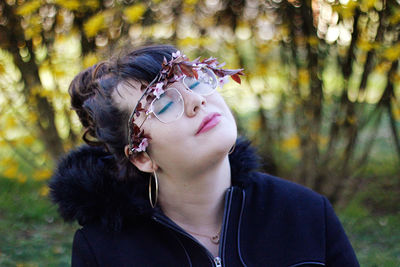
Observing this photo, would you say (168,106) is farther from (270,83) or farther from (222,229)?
(270,83)

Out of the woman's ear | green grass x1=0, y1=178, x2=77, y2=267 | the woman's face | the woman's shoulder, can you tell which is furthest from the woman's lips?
green grass x1=0, y1=178, x2=77, y2=267

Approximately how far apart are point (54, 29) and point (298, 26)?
7.20 feet

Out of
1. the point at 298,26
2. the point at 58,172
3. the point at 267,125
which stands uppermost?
the point at 298,26

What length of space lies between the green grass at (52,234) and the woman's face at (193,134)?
5.63 feet

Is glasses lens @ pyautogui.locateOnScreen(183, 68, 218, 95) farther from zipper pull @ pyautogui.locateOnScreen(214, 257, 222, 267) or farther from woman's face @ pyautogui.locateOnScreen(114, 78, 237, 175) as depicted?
zipper pull @ pyautogui.locateOnScreen(214, 257, 222, 267)

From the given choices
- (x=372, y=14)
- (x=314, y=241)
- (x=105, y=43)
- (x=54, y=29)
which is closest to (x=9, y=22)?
(x=54, y=29)

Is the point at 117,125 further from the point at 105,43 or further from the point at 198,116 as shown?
the point at 105,43

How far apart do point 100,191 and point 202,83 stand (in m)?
0.67

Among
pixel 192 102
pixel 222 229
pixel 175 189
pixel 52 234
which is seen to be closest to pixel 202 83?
pixel 192 102

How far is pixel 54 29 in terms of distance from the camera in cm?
419

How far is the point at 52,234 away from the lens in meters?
4.16

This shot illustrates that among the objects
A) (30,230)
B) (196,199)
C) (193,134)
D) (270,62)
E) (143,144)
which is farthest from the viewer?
(30,230)

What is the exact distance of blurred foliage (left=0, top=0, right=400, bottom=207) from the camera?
365 centimetres

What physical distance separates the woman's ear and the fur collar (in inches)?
5.1
